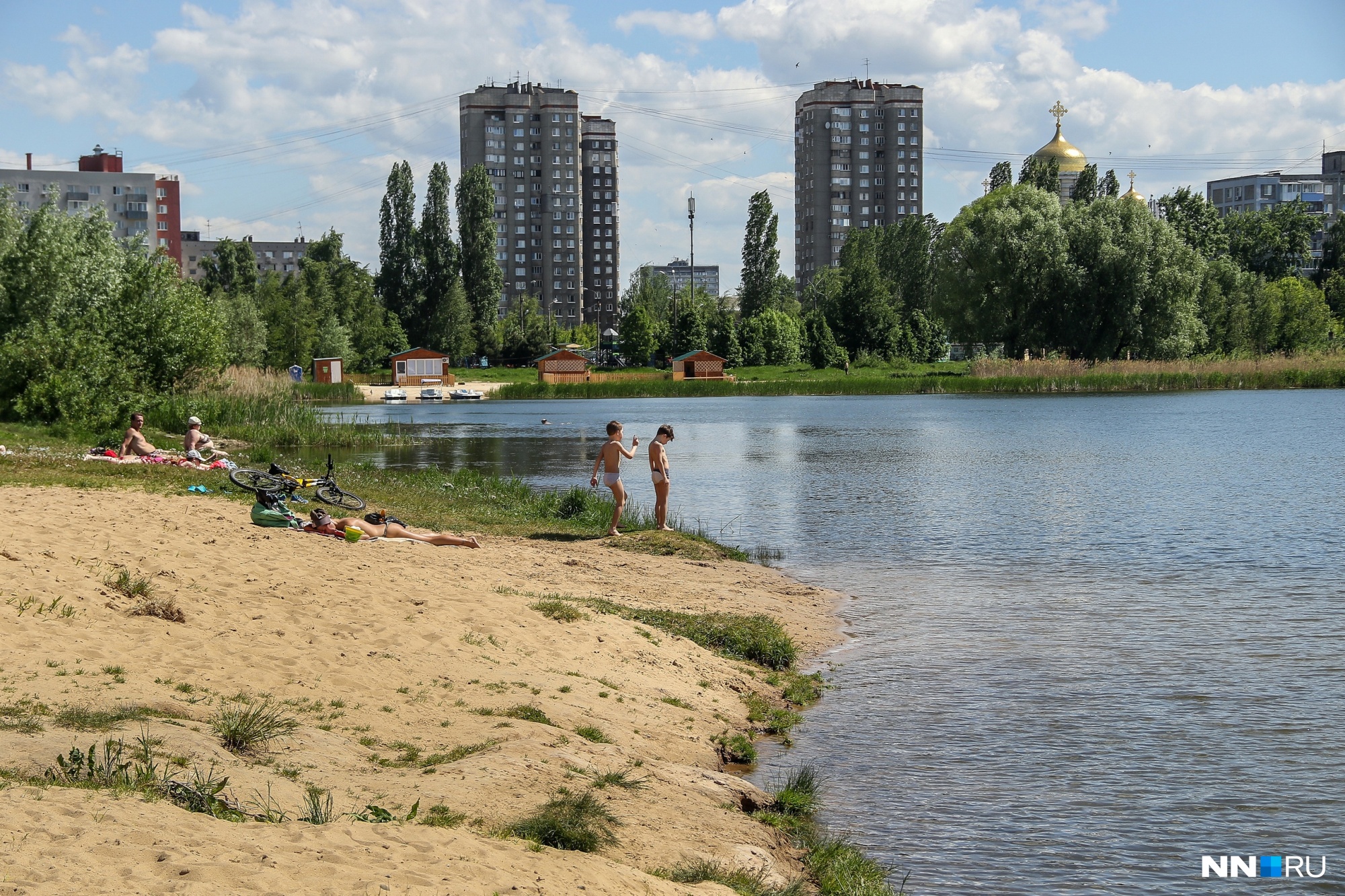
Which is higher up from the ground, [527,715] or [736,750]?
[527,715]

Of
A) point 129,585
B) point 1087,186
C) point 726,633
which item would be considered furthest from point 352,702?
point 1087,186

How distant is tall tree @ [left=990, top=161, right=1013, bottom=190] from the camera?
134m

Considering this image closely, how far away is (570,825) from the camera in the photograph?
23.2 ft

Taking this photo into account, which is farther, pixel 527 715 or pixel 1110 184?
pixel 1110 184

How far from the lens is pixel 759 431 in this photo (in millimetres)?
55406

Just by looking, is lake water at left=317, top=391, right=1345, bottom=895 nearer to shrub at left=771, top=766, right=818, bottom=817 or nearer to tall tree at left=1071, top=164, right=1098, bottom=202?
shrub at left=771, top=766, right=818, bottom=817

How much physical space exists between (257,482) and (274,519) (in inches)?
99.6

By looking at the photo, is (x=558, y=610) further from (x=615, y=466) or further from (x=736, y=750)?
(x=615, y=466)

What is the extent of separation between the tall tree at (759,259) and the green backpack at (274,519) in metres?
115

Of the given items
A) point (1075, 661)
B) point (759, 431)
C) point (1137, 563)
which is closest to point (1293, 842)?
point (1075, 661)

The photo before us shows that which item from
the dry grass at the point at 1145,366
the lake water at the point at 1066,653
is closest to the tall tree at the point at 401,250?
the dry grass at the point at 1145,366

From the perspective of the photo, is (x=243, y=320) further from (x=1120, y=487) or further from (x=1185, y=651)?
(x=1185, y=651)

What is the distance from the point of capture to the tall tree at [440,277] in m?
117

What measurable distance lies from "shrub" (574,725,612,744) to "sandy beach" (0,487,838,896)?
109 millimetres
